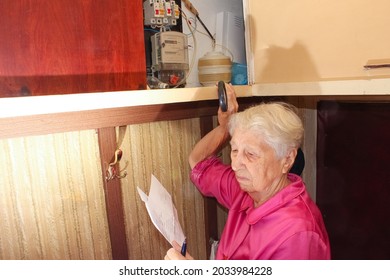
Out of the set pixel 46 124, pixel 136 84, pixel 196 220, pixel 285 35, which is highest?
pixel 285 35

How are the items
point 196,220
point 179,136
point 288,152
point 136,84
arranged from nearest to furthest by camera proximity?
point 136,84, point 288,152, point 179,136, point 196,220

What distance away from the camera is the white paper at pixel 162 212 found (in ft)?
2.83

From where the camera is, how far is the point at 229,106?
1068mm

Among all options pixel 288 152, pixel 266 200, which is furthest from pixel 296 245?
pixel 288 152

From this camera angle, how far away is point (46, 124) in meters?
0.91

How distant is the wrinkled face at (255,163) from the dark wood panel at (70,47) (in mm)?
360

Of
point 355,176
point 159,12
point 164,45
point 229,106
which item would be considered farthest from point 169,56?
Result: point 355,176

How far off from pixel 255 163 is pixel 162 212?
33cm

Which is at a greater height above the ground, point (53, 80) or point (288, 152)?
point (53, 80)

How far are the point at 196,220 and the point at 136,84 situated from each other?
76 cm

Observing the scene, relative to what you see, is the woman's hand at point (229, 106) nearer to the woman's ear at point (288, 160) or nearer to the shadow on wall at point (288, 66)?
the shadow on wall at point (288, 66)

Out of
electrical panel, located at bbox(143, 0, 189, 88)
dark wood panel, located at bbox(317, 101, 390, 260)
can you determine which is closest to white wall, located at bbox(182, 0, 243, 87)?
electrical panel, located at bbox(143, 0, 189, 88)

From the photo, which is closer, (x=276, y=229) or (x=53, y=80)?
(x=53, y=80)
